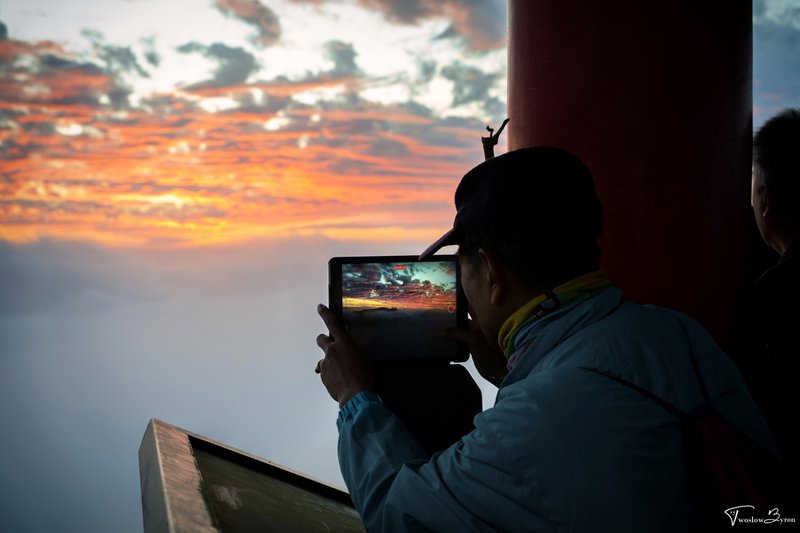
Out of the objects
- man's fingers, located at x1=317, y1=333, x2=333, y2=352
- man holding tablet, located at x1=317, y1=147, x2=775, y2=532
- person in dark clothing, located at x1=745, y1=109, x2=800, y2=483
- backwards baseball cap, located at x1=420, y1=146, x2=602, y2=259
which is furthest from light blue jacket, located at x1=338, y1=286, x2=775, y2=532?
person in dark clothing, located at x1=745, y1=109, x2=800, y2=483

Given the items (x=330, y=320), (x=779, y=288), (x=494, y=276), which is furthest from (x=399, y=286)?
(x=779, y=288)

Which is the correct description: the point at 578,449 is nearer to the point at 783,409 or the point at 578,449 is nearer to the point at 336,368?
the point at 336,368

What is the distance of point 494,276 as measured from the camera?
0.91 metres

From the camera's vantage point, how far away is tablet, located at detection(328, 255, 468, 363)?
1098 mm

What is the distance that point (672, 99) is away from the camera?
144 centimetres

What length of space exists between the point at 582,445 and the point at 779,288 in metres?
0.96

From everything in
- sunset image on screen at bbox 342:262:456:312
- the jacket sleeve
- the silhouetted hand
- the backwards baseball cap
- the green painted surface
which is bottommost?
the green painted surface

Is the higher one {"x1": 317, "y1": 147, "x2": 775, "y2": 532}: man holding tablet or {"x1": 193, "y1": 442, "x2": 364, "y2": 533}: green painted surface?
{"x1": 317, "y1": 147, "x2": 775, "y2": 532}: man holding tablet

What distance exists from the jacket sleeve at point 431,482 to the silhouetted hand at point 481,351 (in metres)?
0.28

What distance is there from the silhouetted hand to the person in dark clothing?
663 millimetres

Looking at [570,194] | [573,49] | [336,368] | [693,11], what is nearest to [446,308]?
[336,368]

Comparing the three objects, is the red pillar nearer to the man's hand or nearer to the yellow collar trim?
the yellow collar trim

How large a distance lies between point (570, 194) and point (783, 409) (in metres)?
0.88

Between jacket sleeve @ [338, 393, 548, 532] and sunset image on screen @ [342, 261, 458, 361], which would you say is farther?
sunset image on screen @ [342, 261, 458, 361]
